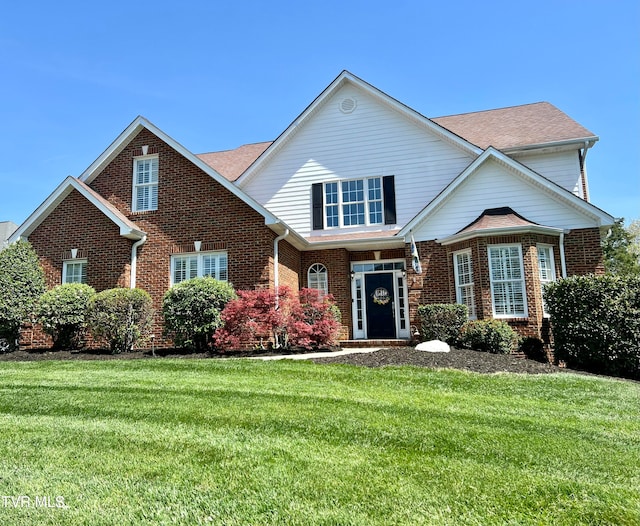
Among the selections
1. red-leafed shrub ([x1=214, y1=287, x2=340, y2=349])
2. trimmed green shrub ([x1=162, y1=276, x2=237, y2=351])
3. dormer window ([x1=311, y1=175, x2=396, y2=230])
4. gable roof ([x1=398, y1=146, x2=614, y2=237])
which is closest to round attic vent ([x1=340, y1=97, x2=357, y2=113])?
dormer window ([x1=311, y1=175, x2=396, y2=230])

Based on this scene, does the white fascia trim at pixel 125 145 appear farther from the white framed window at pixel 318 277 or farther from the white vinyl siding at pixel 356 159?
the white framed window at pixel 318 277

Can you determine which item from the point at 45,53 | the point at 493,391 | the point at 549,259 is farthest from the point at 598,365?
the point at 45,53

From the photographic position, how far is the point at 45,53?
1090cm

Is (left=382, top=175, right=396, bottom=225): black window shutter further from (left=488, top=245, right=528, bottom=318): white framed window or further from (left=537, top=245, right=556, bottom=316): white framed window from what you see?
(left=537, top=245, right=556, bottom=316): white framed window

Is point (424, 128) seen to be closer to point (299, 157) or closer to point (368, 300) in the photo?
point (299, 157)

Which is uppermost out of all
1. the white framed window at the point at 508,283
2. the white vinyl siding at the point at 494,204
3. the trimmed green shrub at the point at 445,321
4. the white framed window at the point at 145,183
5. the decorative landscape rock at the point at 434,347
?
the white framed window at the point at 145,183

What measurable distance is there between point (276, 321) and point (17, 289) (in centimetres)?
751

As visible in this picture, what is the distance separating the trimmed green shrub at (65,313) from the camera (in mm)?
12016

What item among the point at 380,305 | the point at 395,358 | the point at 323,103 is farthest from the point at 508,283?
the point at 323,103

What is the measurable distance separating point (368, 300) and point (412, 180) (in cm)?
429

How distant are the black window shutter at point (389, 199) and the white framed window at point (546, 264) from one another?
468 centimetres

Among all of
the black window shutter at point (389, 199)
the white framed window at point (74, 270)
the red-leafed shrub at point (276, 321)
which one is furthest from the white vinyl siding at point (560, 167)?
the white framed window at point (74, 270)

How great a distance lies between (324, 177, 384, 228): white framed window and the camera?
15664 mm

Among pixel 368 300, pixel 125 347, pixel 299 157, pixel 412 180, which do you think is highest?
pixel 299 157
